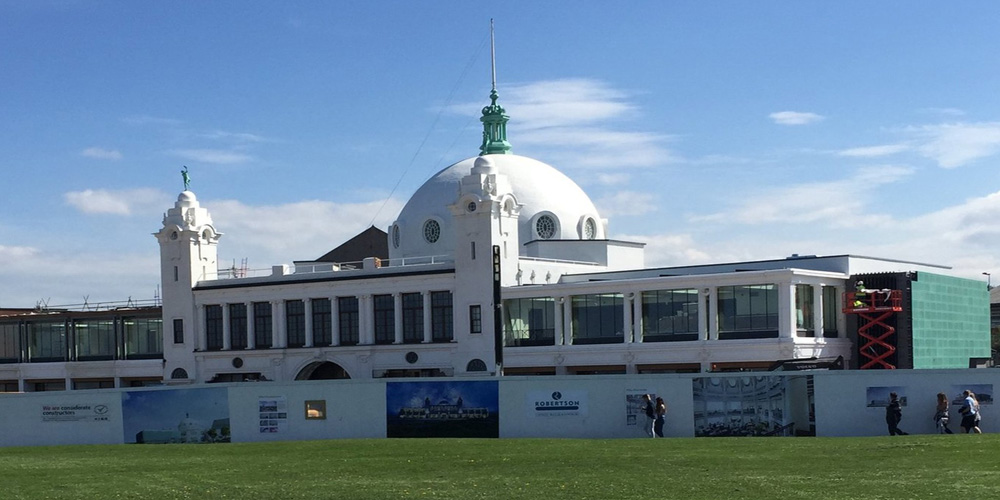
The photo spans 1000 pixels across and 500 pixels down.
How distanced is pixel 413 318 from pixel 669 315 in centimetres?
1461

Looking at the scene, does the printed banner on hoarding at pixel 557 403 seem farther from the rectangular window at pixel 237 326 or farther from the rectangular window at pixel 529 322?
the rectangular window at pixel 237 326

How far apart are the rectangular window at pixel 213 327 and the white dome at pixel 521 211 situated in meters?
11.5

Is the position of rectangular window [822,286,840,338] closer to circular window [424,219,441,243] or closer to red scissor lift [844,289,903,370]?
red scissor lift [844,289,903,370]

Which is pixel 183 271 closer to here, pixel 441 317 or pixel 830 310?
pixel 441 317

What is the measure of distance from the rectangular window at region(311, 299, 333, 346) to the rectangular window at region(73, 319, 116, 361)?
54.2ft

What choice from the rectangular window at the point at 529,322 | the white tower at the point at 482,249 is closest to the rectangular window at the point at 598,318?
the rectangular window at the point at 529,322

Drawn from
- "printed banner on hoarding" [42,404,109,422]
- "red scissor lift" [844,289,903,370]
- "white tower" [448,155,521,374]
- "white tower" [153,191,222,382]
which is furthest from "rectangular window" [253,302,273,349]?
"red scissor lift" [844,289,903,370]

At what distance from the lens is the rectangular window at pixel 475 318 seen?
70.9 meters

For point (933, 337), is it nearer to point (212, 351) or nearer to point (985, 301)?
point (985, 301)

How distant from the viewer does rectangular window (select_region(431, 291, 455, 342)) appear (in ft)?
237

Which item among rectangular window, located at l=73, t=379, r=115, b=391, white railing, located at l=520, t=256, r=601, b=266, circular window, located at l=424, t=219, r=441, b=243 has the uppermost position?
circular window, located at l=424, t=219, r=441, b=243

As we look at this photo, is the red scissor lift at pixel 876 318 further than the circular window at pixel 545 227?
No

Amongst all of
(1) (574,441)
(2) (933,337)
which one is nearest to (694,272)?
(2) (933,337)

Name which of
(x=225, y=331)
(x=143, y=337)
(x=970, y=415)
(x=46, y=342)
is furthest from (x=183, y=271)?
(x=970, y=415)
